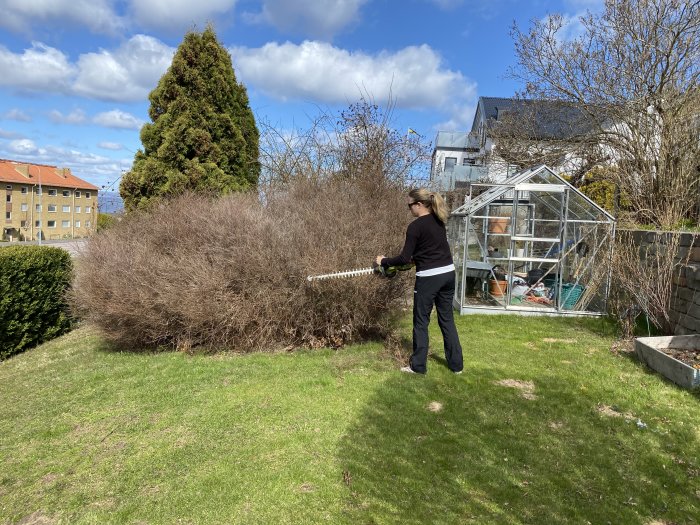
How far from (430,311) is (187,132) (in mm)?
Result: 7515

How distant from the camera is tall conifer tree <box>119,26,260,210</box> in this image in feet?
33.3

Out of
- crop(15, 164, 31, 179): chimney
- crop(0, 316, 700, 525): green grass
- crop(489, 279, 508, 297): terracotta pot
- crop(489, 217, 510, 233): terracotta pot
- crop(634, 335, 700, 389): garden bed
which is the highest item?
crop(15, 164, 31, 179): chimney

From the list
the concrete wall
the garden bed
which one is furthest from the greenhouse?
the garden bed

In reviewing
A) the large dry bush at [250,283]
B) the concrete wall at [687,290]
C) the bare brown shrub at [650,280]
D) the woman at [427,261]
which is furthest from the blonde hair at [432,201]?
the concrete wall at [687,290]

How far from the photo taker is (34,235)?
65.2m

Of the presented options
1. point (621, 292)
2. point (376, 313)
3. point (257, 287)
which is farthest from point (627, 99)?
point (257, 287)

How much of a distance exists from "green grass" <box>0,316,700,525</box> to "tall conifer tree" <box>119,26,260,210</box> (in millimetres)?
5138

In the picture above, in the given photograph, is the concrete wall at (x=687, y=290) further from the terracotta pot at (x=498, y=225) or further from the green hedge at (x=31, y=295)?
the green hedge at (x=31, y=295)

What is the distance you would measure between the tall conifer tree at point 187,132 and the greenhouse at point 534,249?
543 cm

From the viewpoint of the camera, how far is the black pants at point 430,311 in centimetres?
511

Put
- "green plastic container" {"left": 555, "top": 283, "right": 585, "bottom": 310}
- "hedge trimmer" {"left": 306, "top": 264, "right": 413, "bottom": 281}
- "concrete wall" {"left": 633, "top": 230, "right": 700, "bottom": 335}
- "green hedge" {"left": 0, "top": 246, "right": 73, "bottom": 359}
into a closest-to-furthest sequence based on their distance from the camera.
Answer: "hedge trimmer" {"left": 306, "top": 264, "right": 413, "bottom": 281}, "concrete wall" {"left": 633, "top": 230, "right": 700, "bottom": 335}, "green hedge" {"left": 0, "top": 246, "right": 73, "bottom": 359}, "green plastic container" {"left": 555, "top": 283, "right": 585, "bottom": 310}

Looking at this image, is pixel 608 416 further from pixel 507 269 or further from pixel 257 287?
pixel 507 269

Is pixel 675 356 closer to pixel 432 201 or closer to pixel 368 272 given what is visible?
pixel 432 201

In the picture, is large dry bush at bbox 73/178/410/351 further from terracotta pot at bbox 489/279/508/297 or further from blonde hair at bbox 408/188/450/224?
terracotta pot at bbox 489/279/508/297
